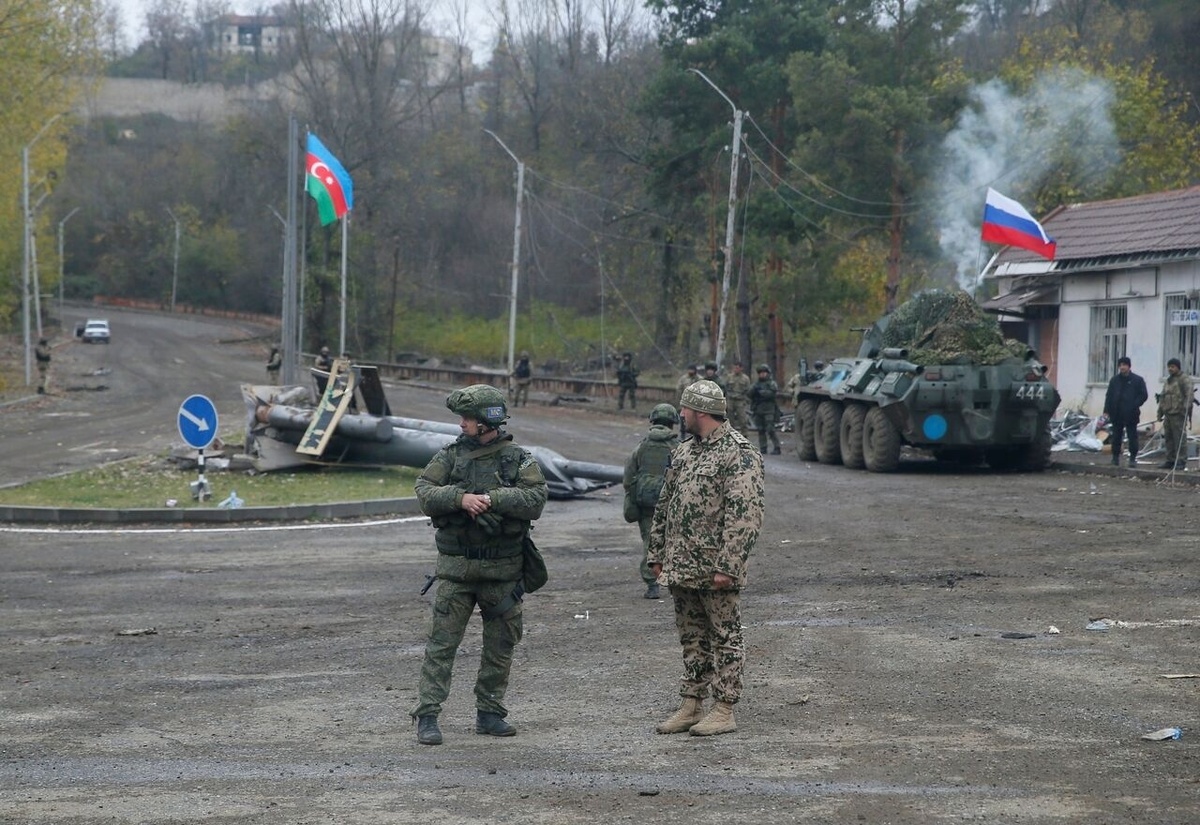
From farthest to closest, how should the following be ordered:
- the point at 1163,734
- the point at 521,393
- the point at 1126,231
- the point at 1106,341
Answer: the point at 521,393 < the point at 1106,341 < the point at 1126,231 < the point at 1163,734

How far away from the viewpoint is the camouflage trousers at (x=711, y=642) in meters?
7.48

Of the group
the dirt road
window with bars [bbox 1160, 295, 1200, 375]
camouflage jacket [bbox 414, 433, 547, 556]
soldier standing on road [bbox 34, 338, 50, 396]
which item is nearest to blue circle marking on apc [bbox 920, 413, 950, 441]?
window with bars [bbox 1160, 295, 1200, 375]

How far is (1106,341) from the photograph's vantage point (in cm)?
3008

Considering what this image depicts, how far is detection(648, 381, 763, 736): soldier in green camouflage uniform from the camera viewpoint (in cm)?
741

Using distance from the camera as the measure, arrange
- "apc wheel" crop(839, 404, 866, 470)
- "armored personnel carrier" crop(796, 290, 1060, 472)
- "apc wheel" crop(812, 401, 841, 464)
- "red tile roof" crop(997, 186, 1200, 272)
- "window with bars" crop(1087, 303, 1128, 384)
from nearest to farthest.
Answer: "armored personnel carrier" crop(796, 290, 1060, 472) → "apc wheel" crop(839, 404, 866, 470) → "apc wheel" crop(812, 401, 841, 464) → "red tile roof" crop(997, 186, 1200, 272) → "window with bars" crop(1087, 303, 1128, 384)

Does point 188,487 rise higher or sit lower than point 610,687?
higher

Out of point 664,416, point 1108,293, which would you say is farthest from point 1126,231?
point 664,416

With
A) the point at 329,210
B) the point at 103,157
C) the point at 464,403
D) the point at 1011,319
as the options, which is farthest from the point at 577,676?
the point at 103,157

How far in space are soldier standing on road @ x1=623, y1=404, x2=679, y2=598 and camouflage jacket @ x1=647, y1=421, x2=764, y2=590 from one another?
3.90 m

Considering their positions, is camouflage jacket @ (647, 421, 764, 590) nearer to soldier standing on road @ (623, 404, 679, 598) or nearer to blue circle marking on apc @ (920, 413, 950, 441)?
soldier standing on road @ (623, 404, 679, 598)

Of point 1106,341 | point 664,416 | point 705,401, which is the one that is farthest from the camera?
point 1106,341

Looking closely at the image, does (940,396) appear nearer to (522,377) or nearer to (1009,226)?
(1009,226)

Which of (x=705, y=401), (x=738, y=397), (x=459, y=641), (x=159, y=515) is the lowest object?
(x=159, y=515)

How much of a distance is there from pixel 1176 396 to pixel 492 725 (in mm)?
17460
